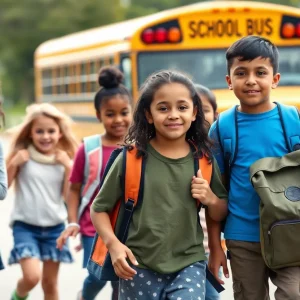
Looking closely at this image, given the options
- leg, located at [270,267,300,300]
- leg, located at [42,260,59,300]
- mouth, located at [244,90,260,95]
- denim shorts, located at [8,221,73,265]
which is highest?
mouth, located at [244,90,260,95]

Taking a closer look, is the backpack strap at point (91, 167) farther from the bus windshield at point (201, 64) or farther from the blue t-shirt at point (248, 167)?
the bus windshield at point (201, 64)

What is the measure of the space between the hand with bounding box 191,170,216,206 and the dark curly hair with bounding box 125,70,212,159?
129mm

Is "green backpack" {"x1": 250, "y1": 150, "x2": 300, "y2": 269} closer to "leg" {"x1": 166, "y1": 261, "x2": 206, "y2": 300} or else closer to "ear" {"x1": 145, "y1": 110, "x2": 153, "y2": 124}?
"leg" {"x1": 166, "y1": 261, "x2": 206, "y2": 300}

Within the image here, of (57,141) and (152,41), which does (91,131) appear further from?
(57,141)

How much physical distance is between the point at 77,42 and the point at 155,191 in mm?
9728

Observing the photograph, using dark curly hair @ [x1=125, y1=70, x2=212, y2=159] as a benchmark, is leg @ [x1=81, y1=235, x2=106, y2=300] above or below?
below

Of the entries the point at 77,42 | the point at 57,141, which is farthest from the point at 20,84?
the point at 57,141

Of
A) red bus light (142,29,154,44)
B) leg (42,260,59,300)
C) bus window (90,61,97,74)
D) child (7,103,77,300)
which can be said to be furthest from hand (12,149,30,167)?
bus window (90,61,97,74)

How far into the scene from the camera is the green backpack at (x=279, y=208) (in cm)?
419

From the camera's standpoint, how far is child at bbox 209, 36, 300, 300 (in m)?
4.35

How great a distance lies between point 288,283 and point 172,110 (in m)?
0.82

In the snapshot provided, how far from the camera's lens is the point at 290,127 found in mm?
4379

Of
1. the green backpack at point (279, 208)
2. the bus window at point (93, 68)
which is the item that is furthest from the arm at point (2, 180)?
the bus window at point (93, 68)

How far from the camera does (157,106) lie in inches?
168
